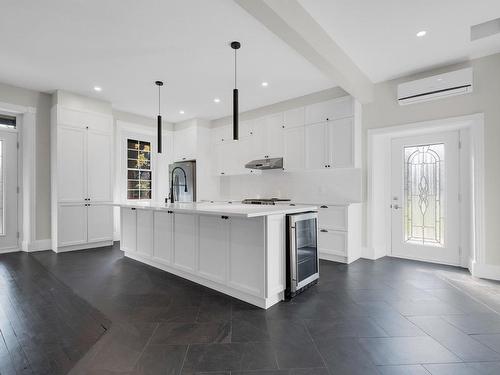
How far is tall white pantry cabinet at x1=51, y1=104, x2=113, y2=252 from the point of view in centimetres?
454

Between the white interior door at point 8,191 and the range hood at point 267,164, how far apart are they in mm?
4095

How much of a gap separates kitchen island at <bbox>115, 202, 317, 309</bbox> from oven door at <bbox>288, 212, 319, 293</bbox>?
9 centimetres

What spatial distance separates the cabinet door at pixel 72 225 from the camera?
4539 mm

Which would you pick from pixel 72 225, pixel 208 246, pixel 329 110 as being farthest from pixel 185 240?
pixel 329 110

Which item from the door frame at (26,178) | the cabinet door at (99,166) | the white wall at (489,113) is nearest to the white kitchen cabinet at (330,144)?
the white wall at (489,113)

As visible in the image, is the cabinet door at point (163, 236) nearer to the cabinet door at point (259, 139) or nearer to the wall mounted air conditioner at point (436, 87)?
the cabinet door at point (259, 139)

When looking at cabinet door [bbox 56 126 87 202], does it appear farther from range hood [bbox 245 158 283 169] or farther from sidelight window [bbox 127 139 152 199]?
range hood [bbox 245 158 283 169]

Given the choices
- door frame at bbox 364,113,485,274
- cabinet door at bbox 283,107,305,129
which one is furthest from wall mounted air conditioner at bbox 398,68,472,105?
cabinet door at bbox 283,107,305,129

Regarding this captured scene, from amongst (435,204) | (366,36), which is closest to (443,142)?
(435,204)

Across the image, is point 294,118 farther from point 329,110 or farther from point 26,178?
point 26,178

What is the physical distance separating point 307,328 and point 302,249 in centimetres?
87

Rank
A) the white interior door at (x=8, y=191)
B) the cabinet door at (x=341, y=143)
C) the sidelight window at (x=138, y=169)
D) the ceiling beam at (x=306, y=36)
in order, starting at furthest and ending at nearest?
1. the sidelight window at (x=138, y=169)
2. the white interior door at (x=8, y=191)
3. the cabinet door at (x=341, y=143)
4. the ceiling beam at (x=306, y=36)

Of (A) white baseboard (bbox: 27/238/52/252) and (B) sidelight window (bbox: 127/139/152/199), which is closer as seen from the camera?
(A) white baseboard (bbox: 27/238/52/252)

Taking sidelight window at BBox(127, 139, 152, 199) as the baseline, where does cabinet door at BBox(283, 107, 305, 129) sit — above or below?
above
